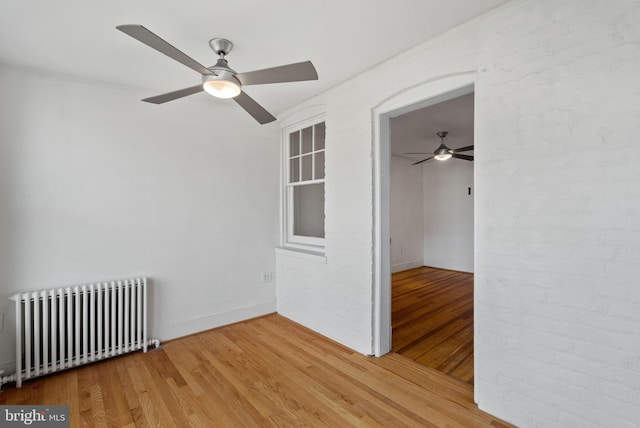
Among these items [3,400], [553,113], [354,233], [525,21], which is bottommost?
[3,400]

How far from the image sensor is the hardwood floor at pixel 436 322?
8.64 feet

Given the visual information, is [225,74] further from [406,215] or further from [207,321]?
[406,215]

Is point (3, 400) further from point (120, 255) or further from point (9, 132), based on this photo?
point (9, 132)

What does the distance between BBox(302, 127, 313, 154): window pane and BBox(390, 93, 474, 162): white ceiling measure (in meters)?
1.12

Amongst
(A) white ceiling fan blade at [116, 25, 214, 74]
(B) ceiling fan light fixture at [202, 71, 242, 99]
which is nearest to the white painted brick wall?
(B) ceiling fan light fixture at [202, 71, 242, 99]

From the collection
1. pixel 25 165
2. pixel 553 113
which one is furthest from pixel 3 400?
pixel 553 113

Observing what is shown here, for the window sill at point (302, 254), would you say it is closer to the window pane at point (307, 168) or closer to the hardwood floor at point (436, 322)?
the window pane at point (307, 168)

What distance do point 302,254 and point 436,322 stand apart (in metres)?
1.81

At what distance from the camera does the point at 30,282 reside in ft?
8.11

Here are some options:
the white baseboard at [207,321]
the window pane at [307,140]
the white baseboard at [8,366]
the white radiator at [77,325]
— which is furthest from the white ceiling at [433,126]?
the white baseboard at [8,366]

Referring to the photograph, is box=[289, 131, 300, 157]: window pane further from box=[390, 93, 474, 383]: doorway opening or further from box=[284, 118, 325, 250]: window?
box=[390, 93, 474, 383]: doorway opening

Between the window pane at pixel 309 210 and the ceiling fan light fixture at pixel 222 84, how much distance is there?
66.2 inches

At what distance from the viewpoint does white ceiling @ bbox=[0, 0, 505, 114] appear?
5.97ft

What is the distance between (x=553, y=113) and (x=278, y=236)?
3.10m
